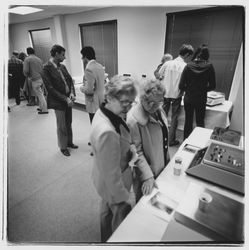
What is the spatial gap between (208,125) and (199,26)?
5.50 ft

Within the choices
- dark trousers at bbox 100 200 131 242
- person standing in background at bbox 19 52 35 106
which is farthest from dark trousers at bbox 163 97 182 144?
person standing in background at bbox 19 52 35 106

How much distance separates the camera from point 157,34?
3.11 metres

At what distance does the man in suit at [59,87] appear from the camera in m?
1.92

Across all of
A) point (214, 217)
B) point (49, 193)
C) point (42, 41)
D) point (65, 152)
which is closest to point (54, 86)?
point (65, 152)

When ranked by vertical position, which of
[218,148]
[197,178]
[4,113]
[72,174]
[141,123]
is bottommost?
[72,174]

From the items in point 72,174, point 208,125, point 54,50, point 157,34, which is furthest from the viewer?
point 157,34

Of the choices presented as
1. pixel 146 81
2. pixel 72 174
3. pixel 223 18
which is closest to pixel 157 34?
pixel 223 18

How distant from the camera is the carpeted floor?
53.1 inches

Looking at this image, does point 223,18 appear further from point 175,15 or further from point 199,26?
point 175,15

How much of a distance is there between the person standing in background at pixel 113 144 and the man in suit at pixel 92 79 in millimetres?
1365

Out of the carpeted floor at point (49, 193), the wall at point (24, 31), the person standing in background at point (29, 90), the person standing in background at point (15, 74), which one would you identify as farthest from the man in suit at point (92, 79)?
the wall at point (24, 31)

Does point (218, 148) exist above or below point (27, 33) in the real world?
below

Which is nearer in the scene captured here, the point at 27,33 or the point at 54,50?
the point at 54,50

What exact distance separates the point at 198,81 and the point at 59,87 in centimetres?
177
